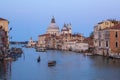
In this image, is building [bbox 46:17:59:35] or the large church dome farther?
the large church dome

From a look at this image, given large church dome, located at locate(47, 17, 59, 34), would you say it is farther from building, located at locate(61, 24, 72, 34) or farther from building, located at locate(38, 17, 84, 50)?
building, located at locate(61, 24, 72, 34)

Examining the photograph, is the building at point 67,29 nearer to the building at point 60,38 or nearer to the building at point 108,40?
the building at point 60,38

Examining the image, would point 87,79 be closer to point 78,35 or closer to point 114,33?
point 114,33

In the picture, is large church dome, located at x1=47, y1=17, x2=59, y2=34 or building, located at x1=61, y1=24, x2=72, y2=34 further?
large church dome, located at x1=47, y1=17, x2=59, y2=34

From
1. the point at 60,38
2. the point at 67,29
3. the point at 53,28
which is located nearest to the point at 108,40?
the point at 60,38

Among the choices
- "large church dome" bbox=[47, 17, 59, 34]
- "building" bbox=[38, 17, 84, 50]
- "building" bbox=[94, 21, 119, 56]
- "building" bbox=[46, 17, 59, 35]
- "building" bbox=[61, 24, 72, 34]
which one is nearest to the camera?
"building" bbox=[94, 21, 119, 56]

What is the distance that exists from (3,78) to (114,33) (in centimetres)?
2602

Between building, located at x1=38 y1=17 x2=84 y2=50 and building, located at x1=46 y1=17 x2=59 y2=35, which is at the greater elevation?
building, located at x1=46 y1=17 x2=59 y2=35

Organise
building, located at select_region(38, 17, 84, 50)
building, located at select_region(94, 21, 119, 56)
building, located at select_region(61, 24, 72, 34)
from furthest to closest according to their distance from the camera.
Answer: building, located at select_region(61, 24, 72, 34), building, located at select_region(38, 17, 84, 50), building, located at select_region(94, 21, 119, 56)

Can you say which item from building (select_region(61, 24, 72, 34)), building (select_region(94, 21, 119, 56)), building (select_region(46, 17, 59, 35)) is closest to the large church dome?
building (select_region(46, 17, 59, 35))

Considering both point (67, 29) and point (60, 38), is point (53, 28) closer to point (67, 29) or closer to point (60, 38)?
point (67, 29)

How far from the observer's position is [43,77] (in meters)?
26.4

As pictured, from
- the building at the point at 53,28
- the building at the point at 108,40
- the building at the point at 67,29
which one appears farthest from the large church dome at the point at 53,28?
the building at the point at 108,40

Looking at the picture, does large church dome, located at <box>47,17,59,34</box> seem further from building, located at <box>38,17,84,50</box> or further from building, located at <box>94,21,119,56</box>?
building, located at <box>94,21,119,56</box>
